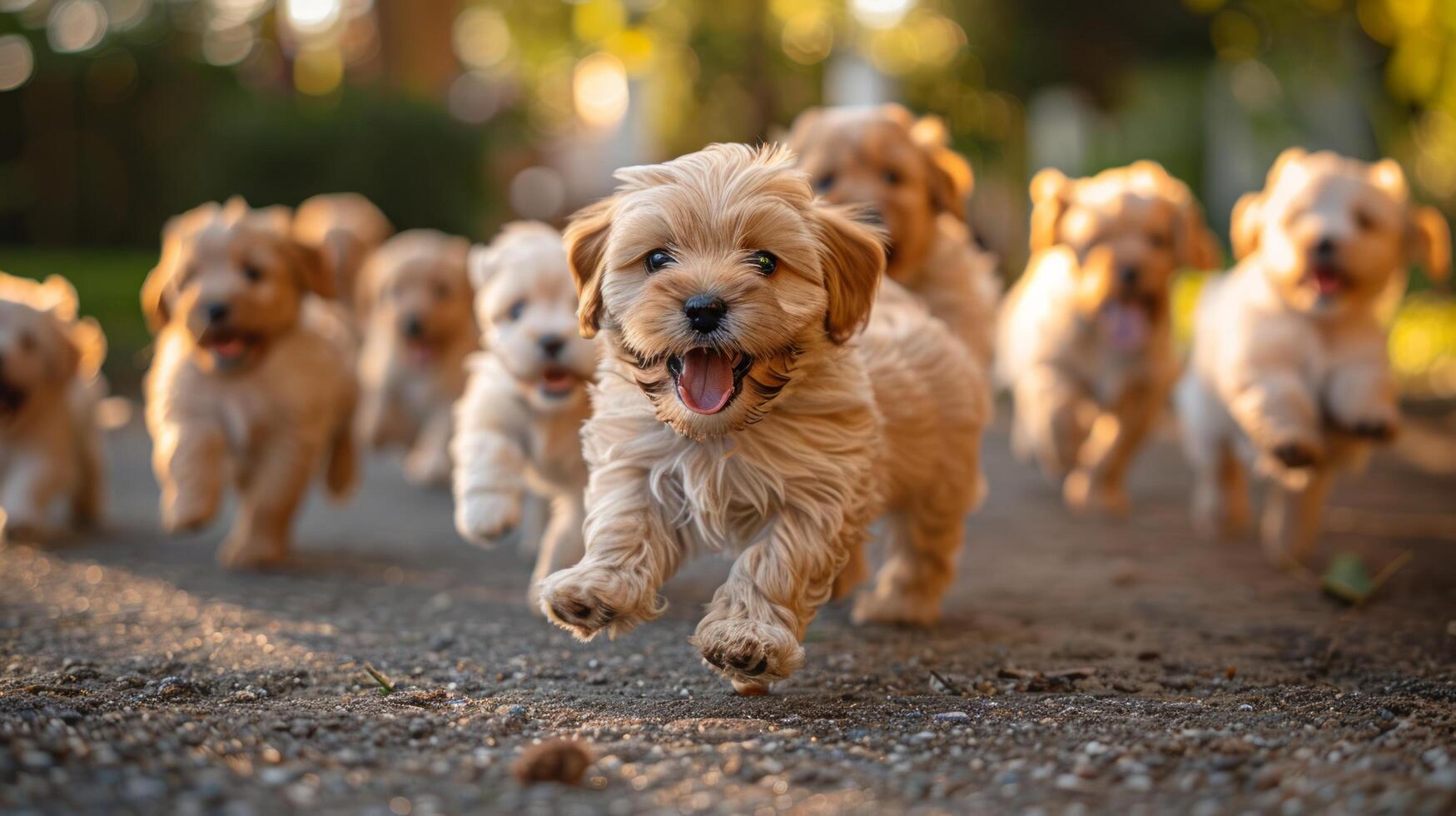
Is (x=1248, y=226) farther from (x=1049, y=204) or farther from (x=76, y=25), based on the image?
(x=76, y=25)

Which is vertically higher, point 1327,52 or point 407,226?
point 1327,52

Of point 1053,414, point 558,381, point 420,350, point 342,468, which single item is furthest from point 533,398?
point 1053,414

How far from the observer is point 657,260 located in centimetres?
411

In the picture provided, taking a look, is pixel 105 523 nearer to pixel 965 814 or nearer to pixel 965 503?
pixel 965 503

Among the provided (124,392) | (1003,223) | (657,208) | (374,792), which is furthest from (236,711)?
(1003,223)

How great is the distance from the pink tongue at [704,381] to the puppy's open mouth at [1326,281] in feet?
12.9

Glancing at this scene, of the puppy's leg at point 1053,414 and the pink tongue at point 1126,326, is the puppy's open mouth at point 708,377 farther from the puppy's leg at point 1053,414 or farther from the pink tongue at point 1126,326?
the puppy's leg at point 1053,414

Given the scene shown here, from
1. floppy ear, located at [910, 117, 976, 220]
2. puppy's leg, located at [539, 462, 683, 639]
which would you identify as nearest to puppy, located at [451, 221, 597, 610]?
puppy's leg, located at [539, 462, 683, 639]

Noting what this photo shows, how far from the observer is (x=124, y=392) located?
1474 centimetres

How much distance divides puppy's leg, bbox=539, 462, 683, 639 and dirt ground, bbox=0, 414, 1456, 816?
301 mm

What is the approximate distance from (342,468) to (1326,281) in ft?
17.2

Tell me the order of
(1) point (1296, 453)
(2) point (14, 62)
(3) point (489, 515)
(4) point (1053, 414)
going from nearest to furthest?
1. (3) point (489, 515)
2. (1) point (1296, 453)
3. (4) point (1053, 414)
4. (2) point (14, 62)

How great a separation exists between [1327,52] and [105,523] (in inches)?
668

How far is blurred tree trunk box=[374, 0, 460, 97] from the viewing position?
21.7m
